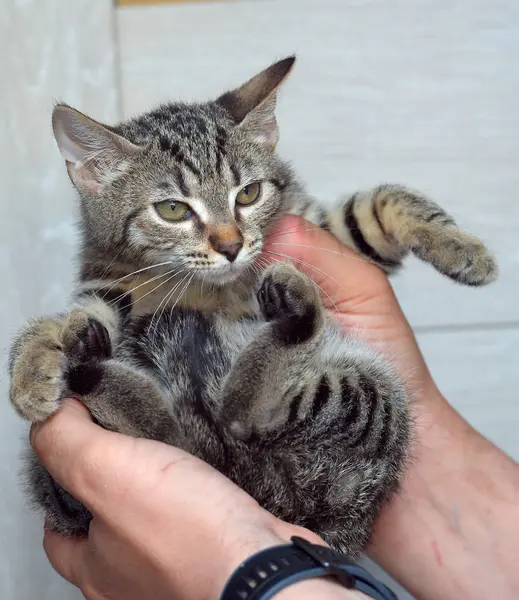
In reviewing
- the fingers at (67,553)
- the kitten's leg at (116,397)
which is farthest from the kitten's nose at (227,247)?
the fingers at (67,553)

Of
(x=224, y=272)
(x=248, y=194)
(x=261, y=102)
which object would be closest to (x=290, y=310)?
(x=224, y=272)

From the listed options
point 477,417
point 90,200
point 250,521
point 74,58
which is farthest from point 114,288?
point 477,417

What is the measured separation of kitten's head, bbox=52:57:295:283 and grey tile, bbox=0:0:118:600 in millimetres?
243

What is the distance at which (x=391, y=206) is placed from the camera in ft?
3.11

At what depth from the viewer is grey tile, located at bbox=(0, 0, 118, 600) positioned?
1.10 metres

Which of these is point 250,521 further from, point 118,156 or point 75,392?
point 118,156

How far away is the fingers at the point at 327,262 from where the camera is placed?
92 centimetres

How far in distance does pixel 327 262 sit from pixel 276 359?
240 millimetres

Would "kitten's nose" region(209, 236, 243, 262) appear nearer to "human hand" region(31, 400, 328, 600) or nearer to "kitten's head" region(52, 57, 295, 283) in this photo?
"kitten's head" region(52, 57, 295, 283)

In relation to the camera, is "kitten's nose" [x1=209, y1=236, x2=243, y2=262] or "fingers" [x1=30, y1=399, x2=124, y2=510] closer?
"fingers" [x1=30, y1=399, x2=124, y2=510]

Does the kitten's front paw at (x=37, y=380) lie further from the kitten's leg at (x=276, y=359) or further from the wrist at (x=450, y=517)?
the wrist at (x=450, y=517)

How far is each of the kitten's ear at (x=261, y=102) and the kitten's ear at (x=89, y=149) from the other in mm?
192

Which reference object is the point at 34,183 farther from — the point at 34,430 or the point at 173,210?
the point at 34,430

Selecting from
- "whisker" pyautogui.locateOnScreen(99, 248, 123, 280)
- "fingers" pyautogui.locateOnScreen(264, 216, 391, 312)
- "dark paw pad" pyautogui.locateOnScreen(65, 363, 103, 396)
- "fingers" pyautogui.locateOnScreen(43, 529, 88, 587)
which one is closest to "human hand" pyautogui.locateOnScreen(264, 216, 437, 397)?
"fingers" pyautogui.locateOnScreen(264, 216, 391, 312)
